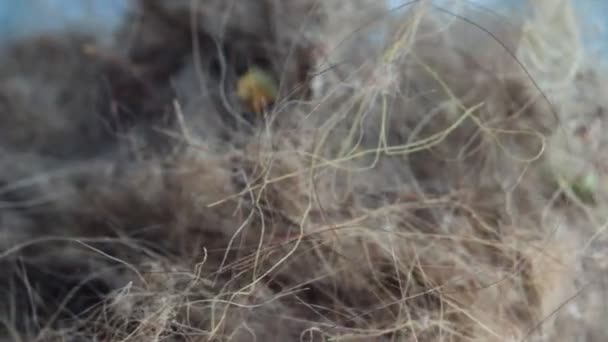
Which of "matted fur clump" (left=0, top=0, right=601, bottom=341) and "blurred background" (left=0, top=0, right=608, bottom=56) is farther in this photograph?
"blurred background" (left=0, top=0, right=608, bottom=56)

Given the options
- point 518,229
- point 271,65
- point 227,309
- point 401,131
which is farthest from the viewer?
point 271,65

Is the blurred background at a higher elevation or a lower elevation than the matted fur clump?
higher

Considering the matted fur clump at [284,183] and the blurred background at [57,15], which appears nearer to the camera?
the matted fur clump at [284,183]

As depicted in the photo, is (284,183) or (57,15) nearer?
(284,183)

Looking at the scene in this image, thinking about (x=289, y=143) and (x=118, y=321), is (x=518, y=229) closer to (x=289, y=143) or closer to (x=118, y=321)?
(x=289, y=143)

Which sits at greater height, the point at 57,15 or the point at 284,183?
the point at 57,15

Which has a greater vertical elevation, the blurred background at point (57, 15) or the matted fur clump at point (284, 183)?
the blurred background at point (57, 15)

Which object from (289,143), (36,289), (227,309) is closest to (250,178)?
(289,143)

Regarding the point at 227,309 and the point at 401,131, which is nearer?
the point at 227,309
